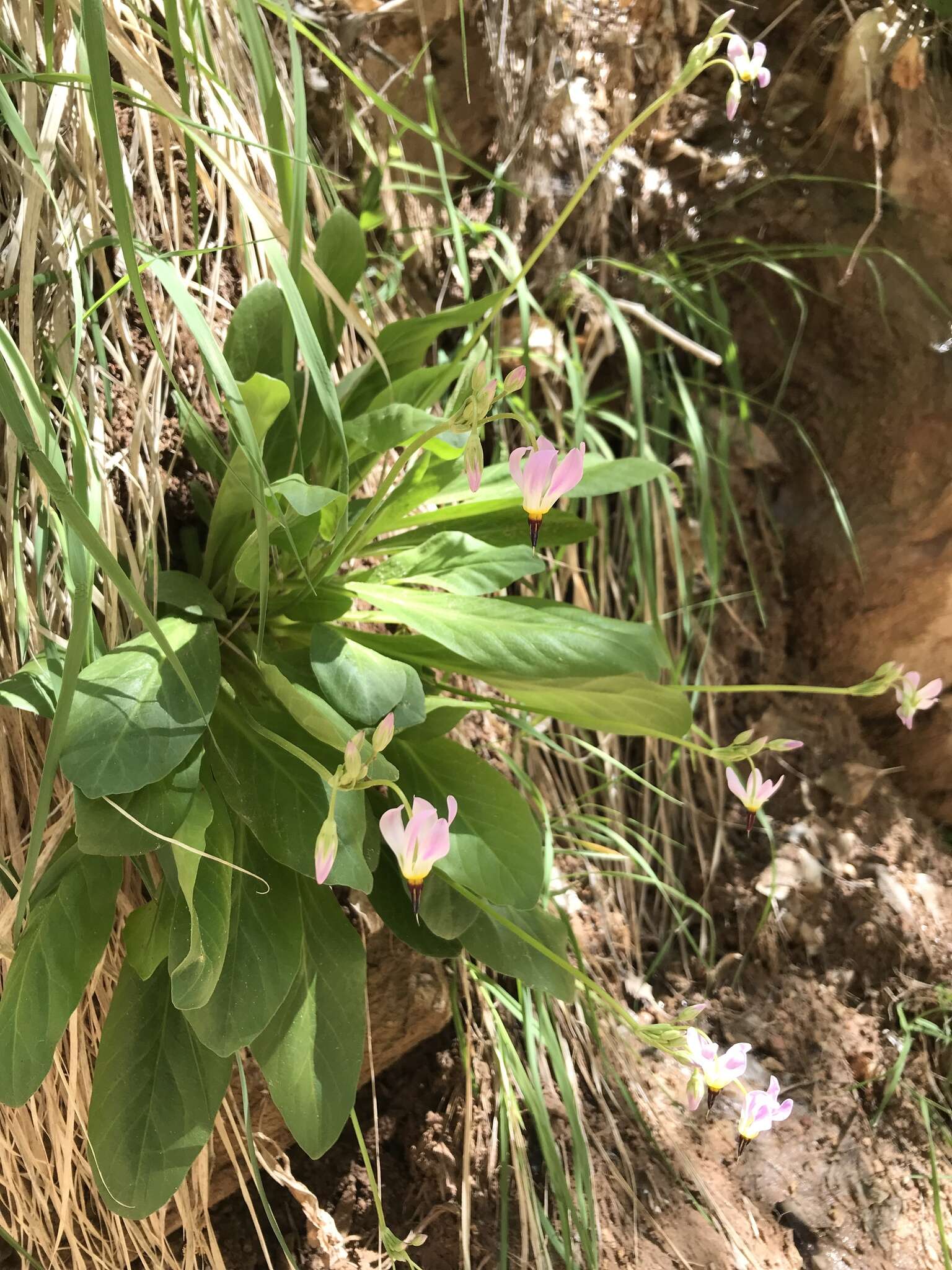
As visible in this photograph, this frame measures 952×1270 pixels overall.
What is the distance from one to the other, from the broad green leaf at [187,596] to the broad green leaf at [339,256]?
266 mm

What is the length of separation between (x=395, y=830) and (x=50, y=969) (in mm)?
314

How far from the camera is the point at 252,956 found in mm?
673

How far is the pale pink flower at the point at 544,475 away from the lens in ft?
1.93

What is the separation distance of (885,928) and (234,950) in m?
0.97

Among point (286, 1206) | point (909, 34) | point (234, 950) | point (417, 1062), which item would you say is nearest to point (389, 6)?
point (909, 34)

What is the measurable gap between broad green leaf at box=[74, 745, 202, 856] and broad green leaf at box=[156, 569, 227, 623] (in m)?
0.20

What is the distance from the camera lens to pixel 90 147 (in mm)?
761

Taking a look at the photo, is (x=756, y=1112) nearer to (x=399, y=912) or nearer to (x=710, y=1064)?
(x=710, y=1064)

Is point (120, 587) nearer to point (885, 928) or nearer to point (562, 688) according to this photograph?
point (562, 688)

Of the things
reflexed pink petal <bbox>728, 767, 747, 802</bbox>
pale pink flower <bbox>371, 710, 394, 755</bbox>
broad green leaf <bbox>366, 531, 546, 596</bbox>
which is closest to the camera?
pale pink flower <bbox>371, 710, 394, 755</bbox>

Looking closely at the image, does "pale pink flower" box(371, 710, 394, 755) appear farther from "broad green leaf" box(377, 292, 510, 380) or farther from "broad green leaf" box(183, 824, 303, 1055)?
"broad green leaf" box(377, 292, 510, 380)

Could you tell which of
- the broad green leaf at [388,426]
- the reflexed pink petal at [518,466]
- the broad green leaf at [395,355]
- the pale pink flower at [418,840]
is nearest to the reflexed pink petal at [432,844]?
the pale pink flower at [418,840]

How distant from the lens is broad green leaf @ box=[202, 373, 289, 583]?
705 millimetres

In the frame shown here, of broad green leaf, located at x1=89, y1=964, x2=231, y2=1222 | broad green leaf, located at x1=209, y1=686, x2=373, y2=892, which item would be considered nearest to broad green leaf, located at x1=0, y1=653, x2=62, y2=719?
broad green leaf, located at x1=209, y1=686, x2=373, y2=892
